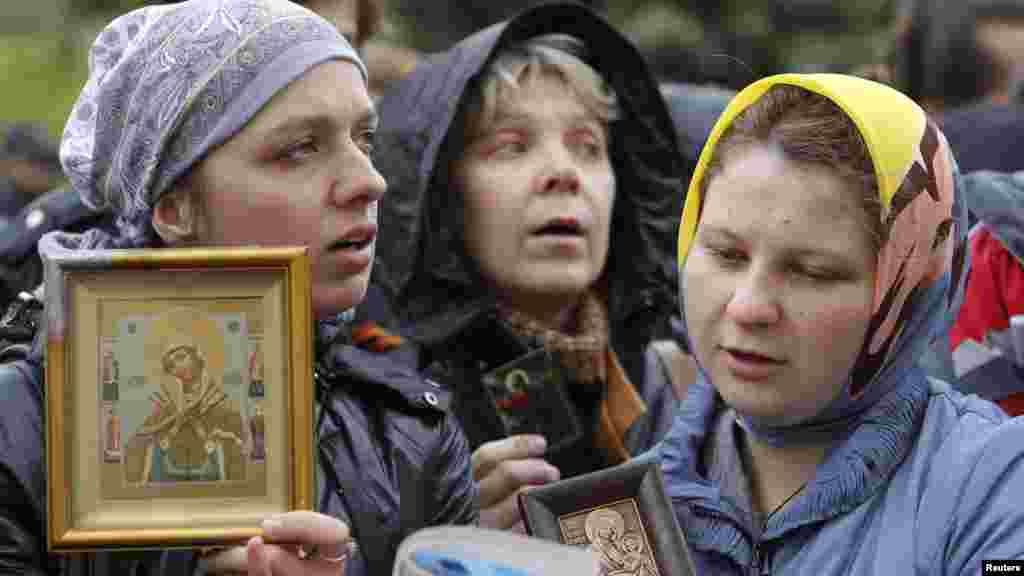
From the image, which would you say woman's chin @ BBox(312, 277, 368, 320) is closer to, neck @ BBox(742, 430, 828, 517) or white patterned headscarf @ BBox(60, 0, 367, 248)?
white patterned headscarf @ BBox(60, 0, 367, 248)

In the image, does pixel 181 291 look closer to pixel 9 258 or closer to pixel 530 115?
pixel 530 115

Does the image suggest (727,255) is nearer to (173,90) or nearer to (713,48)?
(173,90)

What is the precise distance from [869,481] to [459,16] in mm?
6857

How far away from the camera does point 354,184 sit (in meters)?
2.56

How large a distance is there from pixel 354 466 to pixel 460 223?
4.15 feet

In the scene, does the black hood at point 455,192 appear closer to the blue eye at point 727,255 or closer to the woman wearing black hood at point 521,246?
the woman wearing black hood at point 521,246

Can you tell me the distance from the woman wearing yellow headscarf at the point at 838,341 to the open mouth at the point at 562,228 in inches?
44.9

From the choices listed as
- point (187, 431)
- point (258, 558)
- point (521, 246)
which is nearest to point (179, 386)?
point (187, 431)

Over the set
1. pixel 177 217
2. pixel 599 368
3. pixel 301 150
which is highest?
pixel 301 150

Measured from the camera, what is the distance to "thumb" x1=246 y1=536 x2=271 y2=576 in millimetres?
2244

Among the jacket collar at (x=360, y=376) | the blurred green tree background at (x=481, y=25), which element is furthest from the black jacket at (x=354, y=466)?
the blurred green tree background at (x=481, y=25)

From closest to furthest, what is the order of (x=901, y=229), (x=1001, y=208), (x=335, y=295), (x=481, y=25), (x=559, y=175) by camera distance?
1. (x=901, y=229)
2. (x=335, y=295)
3. (x=1001, y=208)
4. (x=559, y=175)
5. (x=481, y=25)

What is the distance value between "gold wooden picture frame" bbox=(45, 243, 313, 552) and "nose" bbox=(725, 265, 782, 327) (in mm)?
639

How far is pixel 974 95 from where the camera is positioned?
592 centimetres
